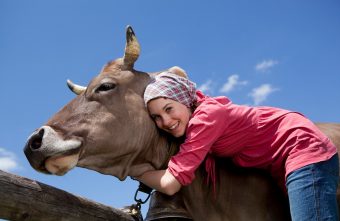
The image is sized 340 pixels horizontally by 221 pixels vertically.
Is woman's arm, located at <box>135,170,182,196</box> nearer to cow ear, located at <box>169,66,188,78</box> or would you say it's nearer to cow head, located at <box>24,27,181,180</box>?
cow head, located at <box>24,27,181,180</box>

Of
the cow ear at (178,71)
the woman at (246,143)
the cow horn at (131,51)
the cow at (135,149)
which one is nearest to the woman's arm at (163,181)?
the woman at (246,143)

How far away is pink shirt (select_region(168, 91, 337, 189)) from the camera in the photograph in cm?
340

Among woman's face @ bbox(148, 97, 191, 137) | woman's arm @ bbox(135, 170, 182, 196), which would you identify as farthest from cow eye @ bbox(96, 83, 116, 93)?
woman's arm @ bbox(135, 170, 182, 196)

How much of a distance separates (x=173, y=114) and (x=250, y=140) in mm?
678

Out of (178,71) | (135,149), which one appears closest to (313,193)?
(135,149)

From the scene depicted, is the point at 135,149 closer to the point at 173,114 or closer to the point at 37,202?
the point at 173,114

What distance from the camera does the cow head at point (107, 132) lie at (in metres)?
3.39

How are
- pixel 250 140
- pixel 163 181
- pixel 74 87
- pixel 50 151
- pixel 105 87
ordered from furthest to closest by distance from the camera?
pixel 74 87 → pixel 105 87 → pixel 250 140 → pixel 163 181 → pixel 50 151

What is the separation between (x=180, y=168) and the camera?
341 centimetres

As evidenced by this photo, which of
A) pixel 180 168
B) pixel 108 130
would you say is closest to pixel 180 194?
pixel 180 168

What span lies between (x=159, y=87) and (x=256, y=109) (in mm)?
863

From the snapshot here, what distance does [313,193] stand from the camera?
124 inches

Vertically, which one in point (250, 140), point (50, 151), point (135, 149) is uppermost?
point (250, 140)

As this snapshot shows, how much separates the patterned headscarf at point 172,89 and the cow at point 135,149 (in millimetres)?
156
